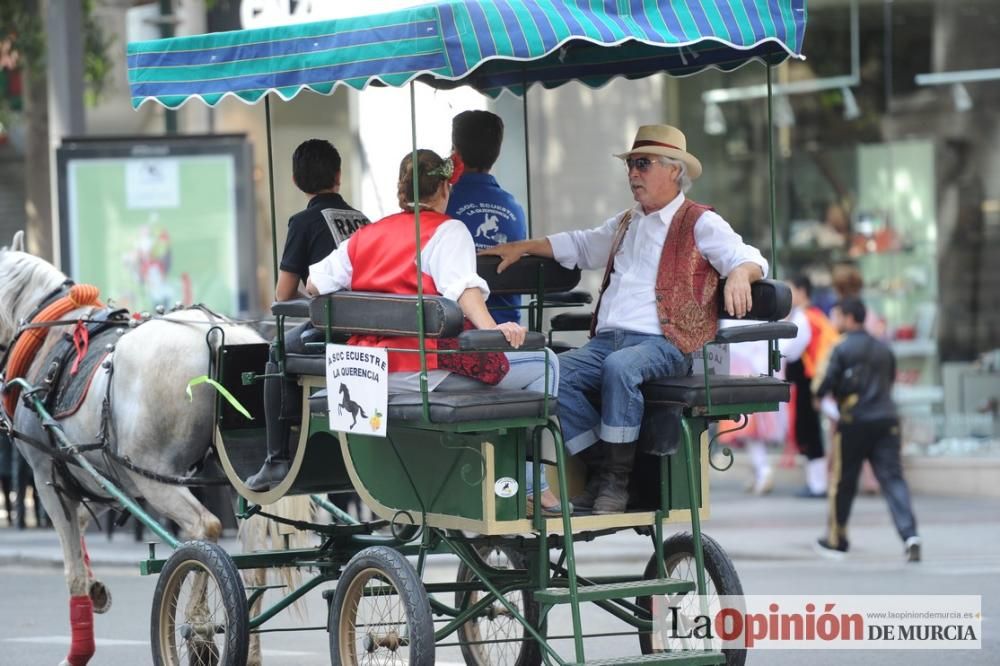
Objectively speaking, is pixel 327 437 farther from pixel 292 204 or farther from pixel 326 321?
pixel 292 204

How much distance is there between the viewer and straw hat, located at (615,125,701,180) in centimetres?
678

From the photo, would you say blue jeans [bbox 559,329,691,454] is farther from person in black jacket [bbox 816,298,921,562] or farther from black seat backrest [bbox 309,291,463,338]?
person in black jacket [bbox 816,298,921,562]

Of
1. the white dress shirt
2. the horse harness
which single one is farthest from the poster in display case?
the white dress shirt

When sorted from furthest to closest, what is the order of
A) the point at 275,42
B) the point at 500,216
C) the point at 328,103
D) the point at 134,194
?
1. the point at 328,103
2. the point at 134,194
3. the point at 500,216
4. the point at 275,42

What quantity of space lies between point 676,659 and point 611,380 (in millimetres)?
1051

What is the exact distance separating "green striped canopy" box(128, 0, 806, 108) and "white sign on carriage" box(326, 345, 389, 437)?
3.26ft

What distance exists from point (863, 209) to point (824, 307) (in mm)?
1031

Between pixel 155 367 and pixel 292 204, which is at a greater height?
pixel 292 204

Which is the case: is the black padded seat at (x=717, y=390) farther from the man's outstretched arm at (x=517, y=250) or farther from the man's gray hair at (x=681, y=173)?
the man's outstretched arm at (x=517, y=250)

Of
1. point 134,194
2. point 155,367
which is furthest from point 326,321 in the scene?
point 134,194

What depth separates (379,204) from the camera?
587 inches

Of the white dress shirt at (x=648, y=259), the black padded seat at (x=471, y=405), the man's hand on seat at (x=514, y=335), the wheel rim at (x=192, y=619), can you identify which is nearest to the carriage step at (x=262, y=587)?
the wheel rim at (x=192, y=619)

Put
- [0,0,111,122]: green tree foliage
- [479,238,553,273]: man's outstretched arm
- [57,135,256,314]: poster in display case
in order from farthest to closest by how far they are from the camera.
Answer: [0,0,111,122]: green tree foliage, [57,135,256,314]: poster in display case, [479,238,553,273]: man's outstretched arm

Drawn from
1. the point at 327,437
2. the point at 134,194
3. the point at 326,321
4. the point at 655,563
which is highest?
the point at 134,194
